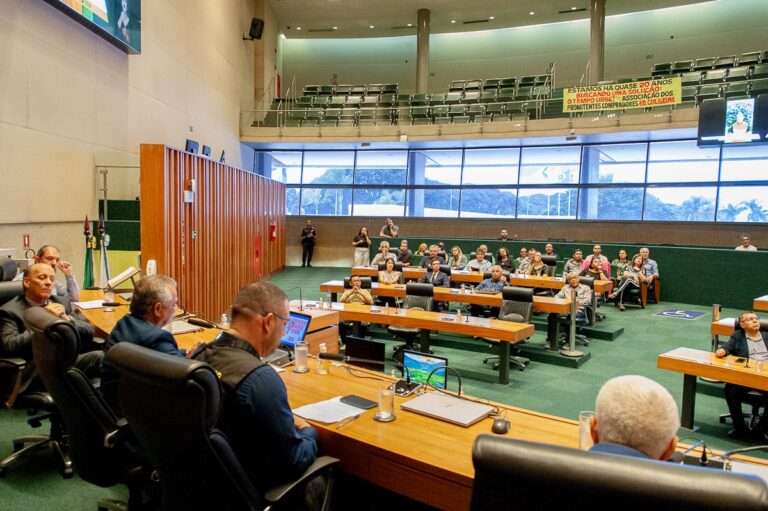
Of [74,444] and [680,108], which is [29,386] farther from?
[680,108]

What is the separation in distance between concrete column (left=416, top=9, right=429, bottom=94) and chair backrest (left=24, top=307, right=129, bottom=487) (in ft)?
51.2

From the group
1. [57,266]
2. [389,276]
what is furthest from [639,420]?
[389,276]

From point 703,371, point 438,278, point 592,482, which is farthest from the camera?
point 438,278

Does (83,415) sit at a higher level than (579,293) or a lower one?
higher

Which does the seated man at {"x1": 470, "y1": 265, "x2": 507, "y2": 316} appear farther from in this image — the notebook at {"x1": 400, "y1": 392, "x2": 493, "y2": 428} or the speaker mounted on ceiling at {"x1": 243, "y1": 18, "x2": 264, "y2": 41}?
the speaker mounted on ceiling at {"x1": 243, "y1": 18, "x2": 264, "y2": 41}

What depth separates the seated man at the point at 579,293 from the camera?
24.8 ft

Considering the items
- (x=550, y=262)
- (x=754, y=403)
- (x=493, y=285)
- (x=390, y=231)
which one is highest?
(x=390, y=231)

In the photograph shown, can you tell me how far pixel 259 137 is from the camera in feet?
51.4

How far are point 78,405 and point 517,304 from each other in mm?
5570

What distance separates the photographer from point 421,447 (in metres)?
2.20

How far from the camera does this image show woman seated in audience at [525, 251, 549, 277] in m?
10.6

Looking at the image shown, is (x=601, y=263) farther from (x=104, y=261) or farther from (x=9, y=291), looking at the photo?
(x=9, y=291)

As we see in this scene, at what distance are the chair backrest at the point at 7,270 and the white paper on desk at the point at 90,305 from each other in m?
0.65

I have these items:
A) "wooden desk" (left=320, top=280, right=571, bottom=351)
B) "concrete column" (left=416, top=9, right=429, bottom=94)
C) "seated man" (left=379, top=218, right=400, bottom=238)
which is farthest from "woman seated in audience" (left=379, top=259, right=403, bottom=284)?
"concrete column" (left=416, top=9, right=429, bottom=94)
